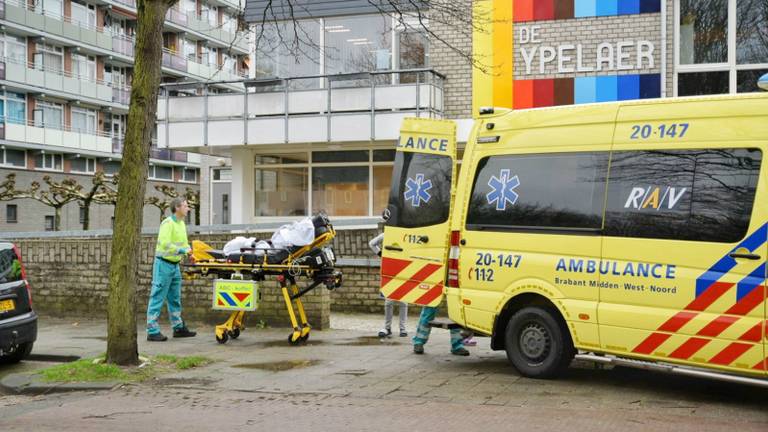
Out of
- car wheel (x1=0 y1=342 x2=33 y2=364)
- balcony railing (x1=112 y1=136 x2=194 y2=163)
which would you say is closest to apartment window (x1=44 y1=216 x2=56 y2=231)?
balcony railing (x1=112 y1=136 x2=194 y2=163)

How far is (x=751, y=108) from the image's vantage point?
24.5 ft

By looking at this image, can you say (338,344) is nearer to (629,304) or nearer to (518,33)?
(629,304)

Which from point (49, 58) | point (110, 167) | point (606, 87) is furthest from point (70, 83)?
point (606, 87)

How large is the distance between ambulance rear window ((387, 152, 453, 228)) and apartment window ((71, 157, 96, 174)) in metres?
47.5

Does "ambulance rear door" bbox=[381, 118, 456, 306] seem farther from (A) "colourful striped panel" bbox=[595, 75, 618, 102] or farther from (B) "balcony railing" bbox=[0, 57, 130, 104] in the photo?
(B) "balcony railing" bbox=[0, 57, 130, 104]

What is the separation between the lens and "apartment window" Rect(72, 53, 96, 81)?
53.3 m

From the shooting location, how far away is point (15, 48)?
48906mm

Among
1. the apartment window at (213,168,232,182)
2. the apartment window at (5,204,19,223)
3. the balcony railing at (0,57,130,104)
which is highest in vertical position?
the balcony railing at (0,57,130,104)

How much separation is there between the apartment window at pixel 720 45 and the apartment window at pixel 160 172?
4880 cm

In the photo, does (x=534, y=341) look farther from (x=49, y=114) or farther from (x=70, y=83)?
(x=70, y=83)

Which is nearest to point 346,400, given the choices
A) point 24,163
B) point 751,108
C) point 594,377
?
point 594,377

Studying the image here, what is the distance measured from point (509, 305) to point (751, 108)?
2940 mm

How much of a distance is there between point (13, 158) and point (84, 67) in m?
7.88

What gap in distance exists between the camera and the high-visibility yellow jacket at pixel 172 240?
40.5ft
